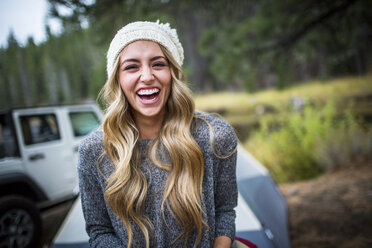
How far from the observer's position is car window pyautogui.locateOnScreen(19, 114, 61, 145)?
362cm

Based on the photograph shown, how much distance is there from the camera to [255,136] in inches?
242

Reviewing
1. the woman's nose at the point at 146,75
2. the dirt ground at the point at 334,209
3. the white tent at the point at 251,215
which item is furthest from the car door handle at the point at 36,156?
the dirt ground at the point at 334,209

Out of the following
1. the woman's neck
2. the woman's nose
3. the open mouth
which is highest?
the woman's nose

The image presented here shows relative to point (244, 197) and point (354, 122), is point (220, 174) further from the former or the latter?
point (354, 122)

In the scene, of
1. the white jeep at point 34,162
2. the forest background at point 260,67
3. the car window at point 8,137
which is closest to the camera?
the white jeep at point 34,162

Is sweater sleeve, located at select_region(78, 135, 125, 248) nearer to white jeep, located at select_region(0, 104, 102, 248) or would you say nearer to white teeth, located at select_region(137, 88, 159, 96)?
white teeth, located at select_region(137, 88, 159, 96)

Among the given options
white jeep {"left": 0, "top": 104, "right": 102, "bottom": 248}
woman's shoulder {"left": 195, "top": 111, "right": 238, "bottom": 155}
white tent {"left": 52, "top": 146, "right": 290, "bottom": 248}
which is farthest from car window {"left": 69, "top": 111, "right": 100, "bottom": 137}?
woman's shoulder {"left": 195, "top": 111, "right": 238, "bottom": 155}

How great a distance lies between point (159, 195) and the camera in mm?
1299

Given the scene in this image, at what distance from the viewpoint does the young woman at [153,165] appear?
49.6 inches

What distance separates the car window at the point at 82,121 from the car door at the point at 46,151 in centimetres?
25

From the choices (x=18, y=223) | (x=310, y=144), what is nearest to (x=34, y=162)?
(x=18, y=223)

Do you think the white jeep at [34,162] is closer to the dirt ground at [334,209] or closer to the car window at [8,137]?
the car window at [8,137]

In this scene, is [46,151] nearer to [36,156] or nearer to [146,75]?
[36,156]

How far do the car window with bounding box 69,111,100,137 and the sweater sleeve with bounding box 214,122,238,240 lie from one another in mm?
3629
